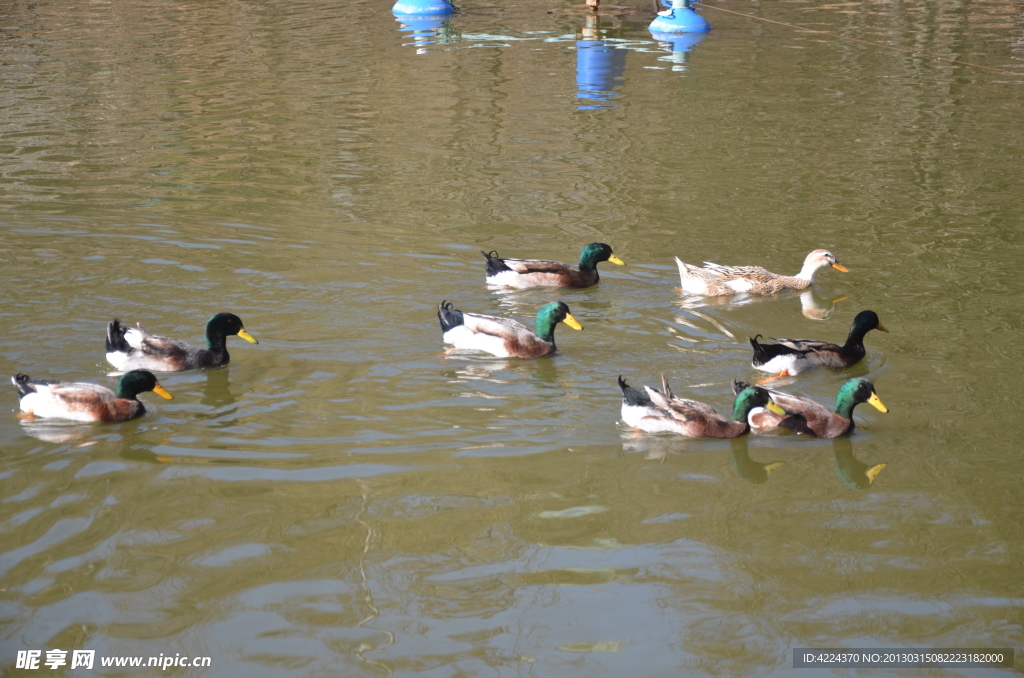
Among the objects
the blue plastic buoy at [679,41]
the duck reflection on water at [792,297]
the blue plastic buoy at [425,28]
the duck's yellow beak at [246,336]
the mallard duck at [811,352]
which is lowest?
the duck reflection on water at [792,297]

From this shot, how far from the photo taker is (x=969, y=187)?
13617mm

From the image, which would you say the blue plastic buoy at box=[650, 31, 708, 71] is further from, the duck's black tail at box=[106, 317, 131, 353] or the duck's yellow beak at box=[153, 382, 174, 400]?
the duck's yellow beak at box=[153, 382, 174, 400]

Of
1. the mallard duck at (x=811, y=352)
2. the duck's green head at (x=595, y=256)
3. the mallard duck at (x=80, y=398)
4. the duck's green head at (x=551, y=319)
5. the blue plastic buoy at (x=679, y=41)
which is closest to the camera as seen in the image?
the mallard duck at (x=80, y=398)

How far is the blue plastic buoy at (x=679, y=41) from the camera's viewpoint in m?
22.4

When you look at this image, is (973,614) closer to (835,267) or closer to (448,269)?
(835,267)

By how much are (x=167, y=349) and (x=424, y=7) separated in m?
21.0

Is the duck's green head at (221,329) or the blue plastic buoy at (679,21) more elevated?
the blue plastic buoy at (679,21)

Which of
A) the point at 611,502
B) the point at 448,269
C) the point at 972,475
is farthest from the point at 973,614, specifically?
the point at 448,269

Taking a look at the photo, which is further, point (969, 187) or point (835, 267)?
point (969, 187)

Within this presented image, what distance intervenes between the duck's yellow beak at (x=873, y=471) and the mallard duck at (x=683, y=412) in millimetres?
704

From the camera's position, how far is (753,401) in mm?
7559

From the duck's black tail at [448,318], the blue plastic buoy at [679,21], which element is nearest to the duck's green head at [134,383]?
the duck's black tail at [448,318]

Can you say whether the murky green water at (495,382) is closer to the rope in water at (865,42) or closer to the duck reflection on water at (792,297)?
the duck reflection on water at (792,297)

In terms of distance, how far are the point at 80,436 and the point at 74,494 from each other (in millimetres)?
847
